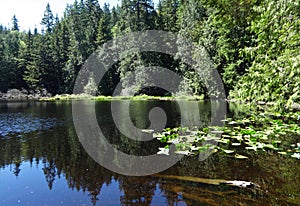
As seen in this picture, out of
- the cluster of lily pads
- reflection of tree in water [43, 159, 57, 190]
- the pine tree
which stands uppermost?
the pine tree

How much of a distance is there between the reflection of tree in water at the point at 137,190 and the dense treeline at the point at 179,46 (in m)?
2.74

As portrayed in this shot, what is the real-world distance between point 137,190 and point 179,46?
35118 mm

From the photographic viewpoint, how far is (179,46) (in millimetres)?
38812

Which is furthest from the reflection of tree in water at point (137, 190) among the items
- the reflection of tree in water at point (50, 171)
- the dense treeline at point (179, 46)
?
the dense treeline at point (179, 46)

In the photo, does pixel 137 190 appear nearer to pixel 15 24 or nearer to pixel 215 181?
pixel 215 181

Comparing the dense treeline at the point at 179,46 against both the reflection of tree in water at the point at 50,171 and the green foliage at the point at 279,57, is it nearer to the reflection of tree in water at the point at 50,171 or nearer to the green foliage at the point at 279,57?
the green foliage at the point at 279,57

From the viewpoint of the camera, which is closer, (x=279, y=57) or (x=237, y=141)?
(x=279, y=57)

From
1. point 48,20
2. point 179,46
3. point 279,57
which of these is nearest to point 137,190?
point 279,57

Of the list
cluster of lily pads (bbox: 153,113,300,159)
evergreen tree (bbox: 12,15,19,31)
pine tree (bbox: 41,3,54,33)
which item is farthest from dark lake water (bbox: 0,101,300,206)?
evergreen tree (bbox: 12,15,19,31)

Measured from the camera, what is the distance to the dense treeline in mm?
4500

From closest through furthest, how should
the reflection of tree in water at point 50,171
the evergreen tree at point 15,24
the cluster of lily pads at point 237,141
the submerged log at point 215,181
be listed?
the submerged log at point 215,181
the reflection of tree in water at point 50,171
the cluster of lily pads at point 237,141
the evergreen tree at point 15,24

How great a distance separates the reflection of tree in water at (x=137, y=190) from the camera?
4989 millimetres

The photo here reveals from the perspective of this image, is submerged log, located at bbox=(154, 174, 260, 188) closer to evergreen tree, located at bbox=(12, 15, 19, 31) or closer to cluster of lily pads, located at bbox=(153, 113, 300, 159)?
cluster of lily pads, located at bbox=(153, 113, 300, 159)

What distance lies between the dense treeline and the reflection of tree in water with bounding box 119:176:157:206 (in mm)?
2744
